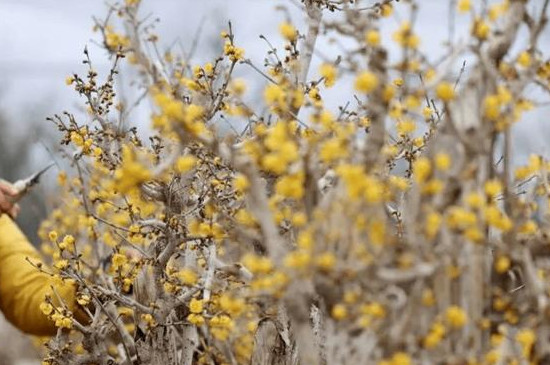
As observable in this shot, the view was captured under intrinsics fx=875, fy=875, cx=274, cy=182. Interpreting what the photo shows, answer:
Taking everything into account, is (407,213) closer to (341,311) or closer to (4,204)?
(341,311)

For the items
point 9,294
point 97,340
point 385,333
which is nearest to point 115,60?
point 97,340

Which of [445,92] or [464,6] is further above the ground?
[464,6]

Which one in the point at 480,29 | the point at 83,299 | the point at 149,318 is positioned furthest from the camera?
the point at 83,299

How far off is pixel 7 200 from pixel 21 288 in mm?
618

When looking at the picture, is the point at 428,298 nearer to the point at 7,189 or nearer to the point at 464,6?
the point at 464,6

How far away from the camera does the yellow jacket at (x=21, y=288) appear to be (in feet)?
18.5

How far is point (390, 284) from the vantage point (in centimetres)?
247

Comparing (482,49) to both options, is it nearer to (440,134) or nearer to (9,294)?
(440,134)

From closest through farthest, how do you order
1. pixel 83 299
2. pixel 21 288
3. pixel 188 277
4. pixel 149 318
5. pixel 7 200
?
pixel 188 277
pixel 149 318
pixel 83 299
pixel 21 288
pixel 7 200

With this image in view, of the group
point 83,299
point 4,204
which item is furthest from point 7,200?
point 83,299

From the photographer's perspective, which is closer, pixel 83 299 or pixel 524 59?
pixel 524 59

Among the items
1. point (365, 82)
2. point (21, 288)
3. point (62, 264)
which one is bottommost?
point (365, 82)

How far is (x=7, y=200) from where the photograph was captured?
5910mm

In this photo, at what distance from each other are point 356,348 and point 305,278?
0.36 m
